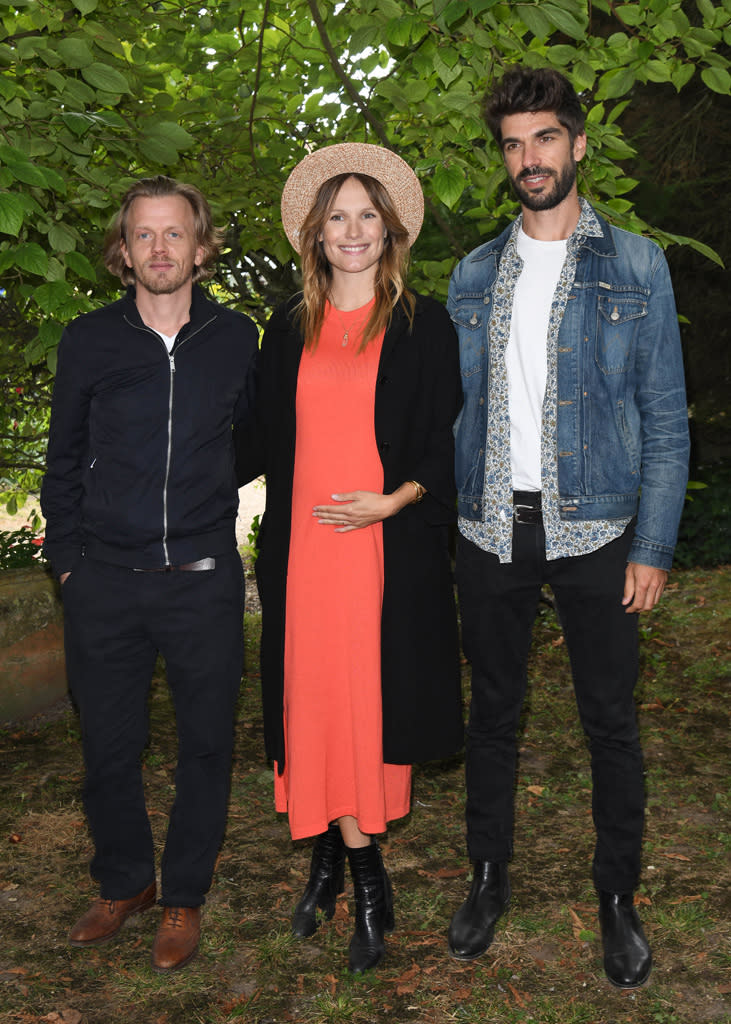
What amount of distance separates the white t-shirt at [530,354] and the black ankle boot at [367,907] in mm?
1427

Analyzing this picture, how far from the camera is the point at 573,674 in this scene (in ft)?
11.5

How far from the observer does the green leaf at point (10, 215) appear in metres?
3.26

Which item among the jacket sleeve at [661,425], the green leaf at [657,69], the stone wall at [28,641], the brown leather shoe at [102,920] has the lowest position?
the brown leather shoe at [102,920]

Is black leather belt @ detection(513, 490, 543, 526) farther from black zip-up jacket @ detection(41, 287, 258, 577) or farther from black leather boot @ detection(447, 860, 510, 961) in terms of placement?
black leather boot @ detection(447, 860, 510, 961)

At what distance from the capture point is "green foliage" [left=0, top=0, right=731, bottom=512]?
3.88 meters

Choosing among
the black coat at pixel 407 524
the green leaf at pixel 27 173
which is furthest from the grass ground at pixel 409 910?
the green leaf at pixel 27 173

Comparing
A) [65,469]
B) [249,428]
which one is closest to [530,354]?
[249,428]

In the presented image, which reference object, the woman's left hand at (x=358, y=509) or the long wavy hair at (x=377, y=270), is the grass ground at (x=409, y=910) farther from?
the long wavy hair at (x=377, y=270)

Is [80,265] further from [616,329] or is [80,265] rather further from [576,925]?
[576,925]

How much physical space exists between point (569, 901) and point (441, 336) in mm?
2323

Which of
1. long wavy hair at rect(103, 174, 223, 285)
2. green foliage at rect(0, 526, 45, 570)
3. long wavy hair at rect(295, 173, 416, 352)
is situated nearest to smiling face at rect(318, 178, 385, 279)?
long wavy hair at rect(295, 173, 416, 352)

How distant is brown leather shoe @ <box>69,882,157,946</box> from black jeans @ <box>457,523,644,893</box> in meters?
1.34

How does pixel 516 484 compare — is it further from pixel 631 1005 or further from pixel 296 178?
pixel 631 1005

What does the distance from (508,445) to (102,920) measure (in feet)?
7.65
